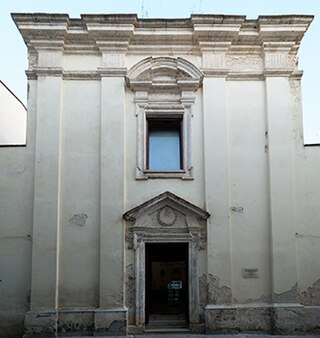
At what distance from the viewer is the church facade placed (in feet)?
37.9

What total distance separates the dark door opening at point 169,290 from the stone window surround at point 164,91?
2054mm

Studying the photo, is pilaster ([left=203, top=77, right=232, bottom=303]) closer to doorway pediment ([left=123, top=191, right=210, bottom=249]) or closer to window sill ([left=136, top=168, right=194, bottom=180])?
doorway pediment ([left=123, top=191, right=210, bottom=249])

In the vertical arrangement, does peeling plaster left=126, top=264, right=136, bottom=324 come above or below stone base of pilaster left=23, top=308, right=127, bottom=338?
above

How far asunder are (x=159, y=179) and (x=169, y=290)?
14.3 feet

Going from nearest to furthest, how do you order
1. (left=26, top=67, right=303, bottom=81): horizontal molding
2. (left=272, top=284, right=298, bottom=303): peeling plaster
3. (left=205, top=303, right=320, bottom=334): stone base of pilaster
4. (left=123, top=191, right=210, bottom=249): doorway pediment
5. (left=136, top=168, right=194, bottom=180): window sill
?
(left=205, top=303, right=320, bottom=334): stone base of pilaster
(left=272, top=284, right=298, bottom=303): peeling plaster
(left=123, top=191, right=210, bottom=249): doorway pediment
(left=136, top=168, right=194, bottom=180): window sill
(left=26, top=67, right=303, bottom=81): horizontal molding

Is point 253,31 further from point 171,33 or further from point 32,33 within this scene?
point 32,33

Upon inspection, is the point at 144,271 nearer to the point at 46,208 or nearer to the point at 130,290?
the point at 130,290

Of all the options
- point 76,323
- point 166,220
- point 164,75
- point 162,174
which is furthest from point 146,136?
point 76,323

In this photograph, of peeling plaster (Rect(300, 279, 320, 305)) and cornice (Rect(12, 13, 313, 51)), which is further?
cornice (Rect(12, 13, 313, 51))

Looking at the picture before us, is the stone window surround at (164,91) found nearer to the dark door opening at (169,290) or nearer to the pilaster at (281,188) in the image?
the pilaster at (281,188)

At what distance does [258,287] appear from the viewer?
11.7 meters

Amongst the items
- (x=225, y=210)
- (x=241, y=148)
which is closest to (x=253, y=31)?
(x=241, y=148)

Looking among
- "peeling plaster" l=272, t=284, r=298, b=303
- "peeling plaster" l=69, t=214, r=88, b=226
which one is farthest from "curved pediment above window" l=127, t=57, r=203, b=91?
"peeling plaster" l=272, t=284, r=298, b=303

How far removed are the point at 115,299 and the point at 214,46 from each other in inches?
253
